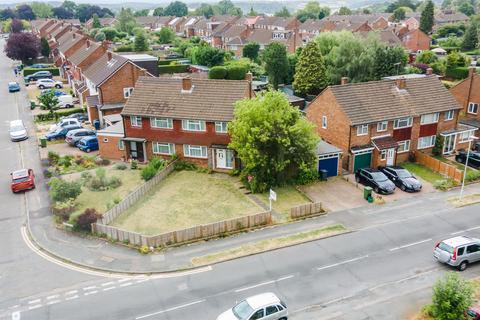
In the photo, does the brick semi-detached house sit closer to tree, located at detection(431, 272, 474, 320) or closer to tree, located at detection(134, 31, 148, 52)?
tree, located at detection(431, 272, 474, 320)

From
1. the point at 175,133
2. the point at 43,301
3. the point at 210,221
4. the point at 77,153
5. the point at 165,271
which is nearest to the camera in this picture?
the point at 43,301

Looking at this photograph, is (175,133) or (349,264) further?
(175,133)

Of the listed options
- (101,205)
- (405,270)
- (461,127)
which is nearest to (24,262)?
(101,205)

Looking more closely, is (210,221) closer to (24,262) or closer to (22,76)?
A: (24,262)

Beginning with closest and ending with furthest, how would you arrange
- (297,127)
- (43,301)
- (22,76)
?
(43,301) → (297,127) → (22,76)

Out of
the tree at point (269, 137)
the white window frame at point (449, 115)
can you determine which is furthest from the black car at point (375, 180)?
the white window frame at point (449, 115)

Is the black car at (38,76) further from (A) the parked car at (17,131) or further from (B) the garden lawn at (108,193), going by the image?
(B) the garden lawn at (108,193)

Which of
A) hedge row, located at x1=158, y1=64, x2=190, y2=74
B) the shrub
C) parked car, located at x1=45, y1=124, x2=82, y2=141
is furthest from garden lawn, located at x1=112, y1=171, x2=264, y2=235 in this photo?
hedge row, located at x1=158, y1=64, x2=190, y2=74

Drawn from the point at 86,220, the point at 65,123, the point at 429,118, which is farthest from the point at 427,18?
the point at 86,220
